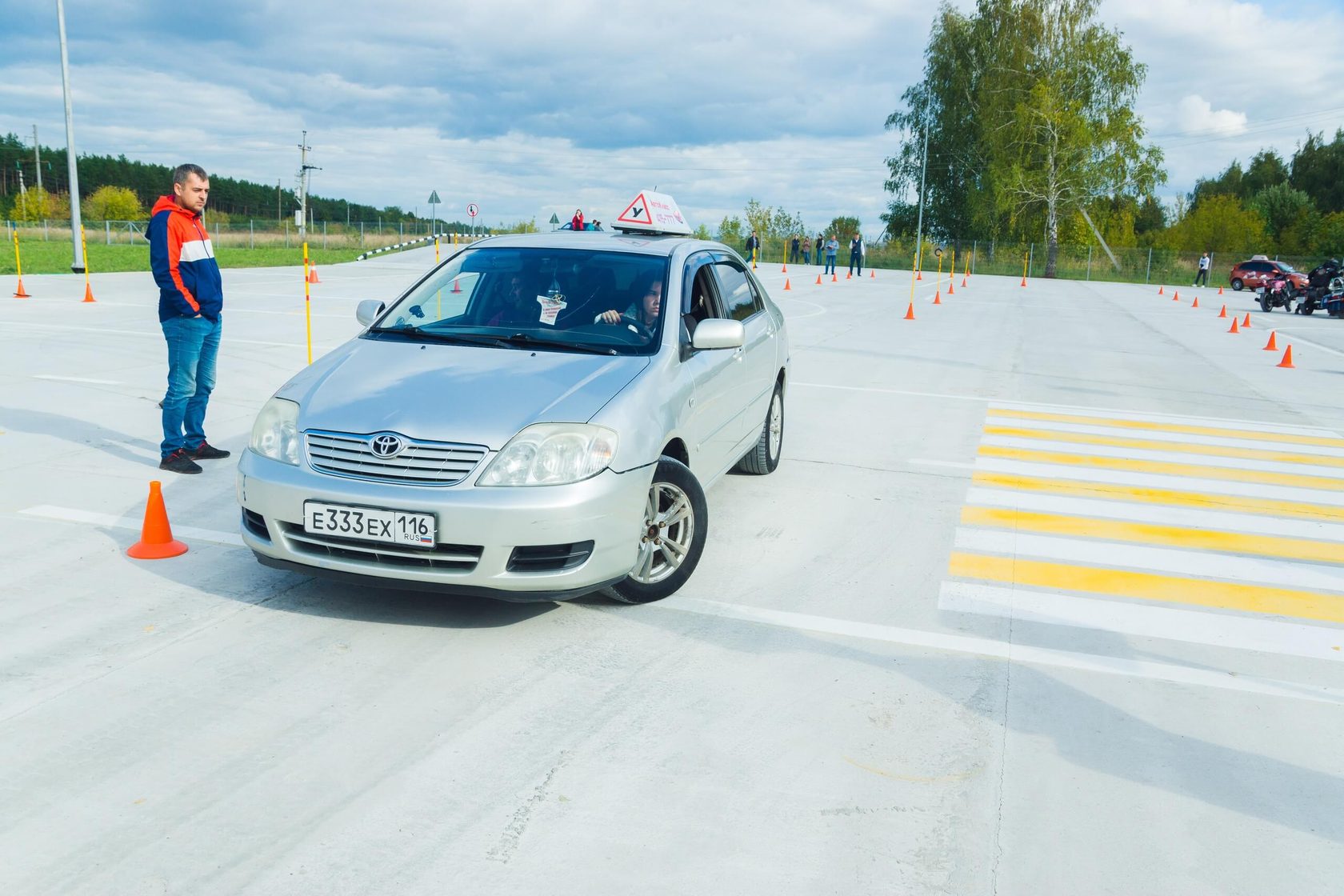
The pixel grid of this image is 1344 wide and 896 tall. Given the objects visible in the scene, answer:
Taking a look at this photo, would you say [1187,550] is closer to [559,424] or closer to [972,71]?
[559,424]

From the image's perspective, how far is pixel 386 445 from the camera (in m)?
4.55

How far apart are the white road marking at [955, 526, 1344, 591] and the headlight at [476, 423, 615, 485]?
8.86 ft

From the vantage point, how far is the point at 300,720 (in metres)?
3.89

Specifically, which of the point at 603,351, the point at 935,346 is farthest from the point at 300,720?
the point at 935,346

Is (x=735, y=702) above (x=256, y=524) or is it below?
below

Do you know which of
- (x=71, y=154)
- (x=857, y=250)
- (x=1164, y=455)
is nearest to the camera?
(x=1164, y=455)

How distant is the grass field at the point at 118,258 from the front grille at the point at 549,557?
29008 mm

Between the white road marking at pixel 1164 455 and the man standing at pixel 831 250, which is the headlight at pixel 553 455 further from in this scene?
the man standing at pixel 831 250

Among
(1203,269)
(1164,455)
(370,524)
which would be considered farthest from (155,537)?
(1203,269)

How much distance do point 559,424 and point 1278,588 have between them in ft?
13.2

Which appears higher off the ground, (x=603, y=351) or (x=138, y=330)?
(x=603, y=351)

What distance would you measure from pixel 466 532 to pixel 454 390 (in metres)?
0.81

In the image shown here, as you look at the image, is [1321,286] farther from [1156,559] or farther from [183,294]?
[183,294]

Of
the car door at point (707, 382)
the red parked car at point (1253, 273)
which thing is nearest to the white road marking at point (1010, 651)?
the car door at point (707, 382)
